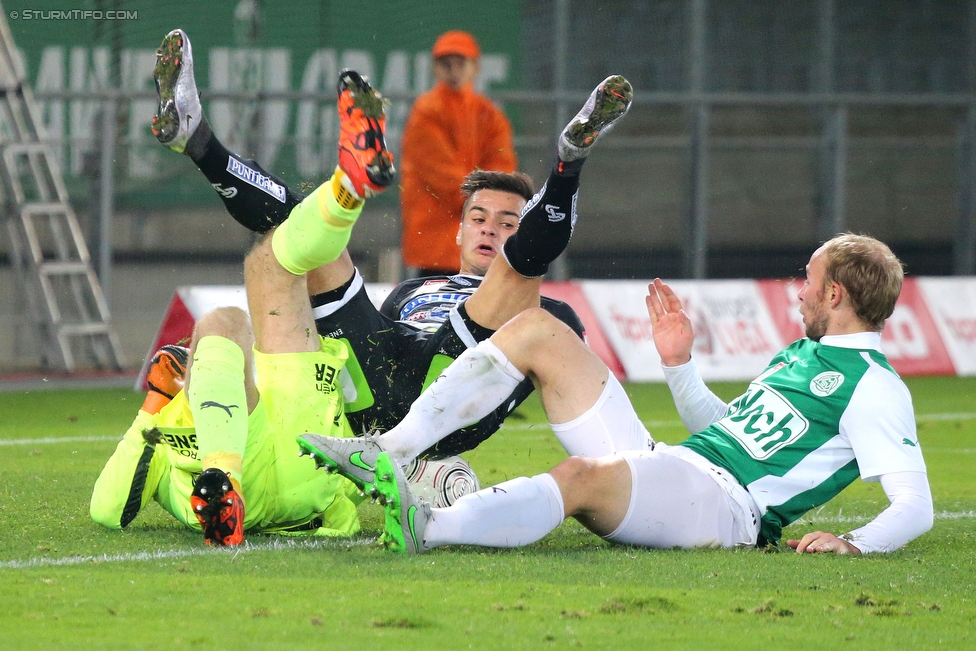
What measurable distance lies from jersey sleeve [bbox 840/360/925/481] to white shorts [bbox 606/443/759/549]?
35 cm

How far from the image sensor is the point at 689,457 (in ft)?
13.3

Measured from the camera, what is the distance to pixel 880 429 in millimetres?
3936

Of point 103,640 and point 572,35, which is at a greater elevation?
point 572,35

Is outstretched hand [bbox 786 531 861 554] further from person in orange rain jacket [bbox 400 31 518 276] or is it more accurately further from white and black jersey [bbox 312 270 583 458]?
person in orange rain jacket [bbox 400 31 518 276]

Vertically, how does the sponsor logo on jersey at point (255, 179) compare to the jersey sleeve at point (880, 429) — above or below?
above

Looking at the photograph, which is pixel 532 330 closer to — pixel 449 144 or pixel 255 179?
pixel 255 179

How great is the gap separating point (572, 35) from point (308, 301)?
8.97m

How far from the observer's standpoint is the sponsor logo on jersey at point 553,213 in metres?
4.31

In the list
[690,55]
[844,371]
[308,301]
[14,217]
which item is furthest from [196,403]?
[690,55]

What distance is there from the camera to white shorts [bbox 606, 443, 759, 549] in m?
3.85

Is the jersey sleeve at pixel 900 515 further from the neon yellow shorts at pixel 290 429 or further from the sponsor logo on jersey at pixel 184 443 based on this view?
the sponsor logo on jersey at pixel 184 443

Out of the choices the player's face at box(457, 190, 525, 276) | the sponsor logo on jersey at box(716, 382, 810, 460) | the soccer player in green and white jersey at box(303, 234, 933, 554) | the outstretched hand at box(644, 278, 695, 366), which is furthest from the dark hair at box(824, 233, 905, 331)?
the player's face at box(457, 190, 525, 276)

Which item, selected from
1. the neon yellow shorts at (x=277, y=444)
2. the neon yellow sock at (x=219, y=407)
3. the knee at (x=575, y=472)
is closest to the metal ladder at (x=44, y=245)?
the neon yellow shorts at (x=277, y=444)

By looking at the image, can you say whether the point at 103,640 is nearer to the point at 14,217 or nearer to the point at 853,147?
the point at 14,217
